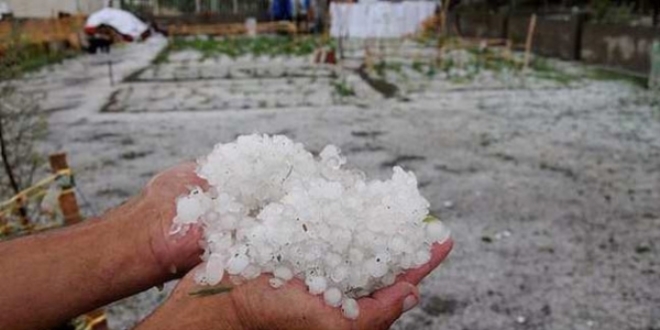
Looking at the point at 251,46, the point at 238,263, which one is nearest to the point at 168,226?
the point at 238,263

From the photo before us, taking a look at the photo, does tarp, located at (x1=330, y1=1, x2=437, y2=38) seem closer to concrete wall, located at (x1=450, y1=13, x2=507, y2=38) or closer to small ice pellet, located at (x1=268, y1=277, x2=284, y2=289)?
concrete wall, located at (x1=450, y1=13, x2=507, y2=38)

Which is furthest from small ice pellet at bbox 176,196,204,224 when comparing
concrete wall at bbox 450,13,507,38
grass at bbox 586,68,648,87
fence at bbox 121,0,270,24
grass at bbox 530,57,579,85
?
fence at bbox 121,0,270,24

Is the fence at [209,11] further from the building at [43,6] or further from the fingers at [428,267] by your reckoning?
the fingers at [428,267]

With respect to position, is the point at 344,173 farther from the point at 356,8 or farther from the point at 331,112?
the point at 356,8

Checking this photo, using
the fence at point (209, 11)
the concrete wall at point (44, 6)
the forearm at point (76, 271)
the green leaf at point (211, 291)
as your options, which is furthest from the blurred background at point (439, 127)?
the fence at point (209, 11)

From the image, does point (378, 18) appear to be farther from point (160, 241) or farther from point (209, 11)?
point (160, 241)
